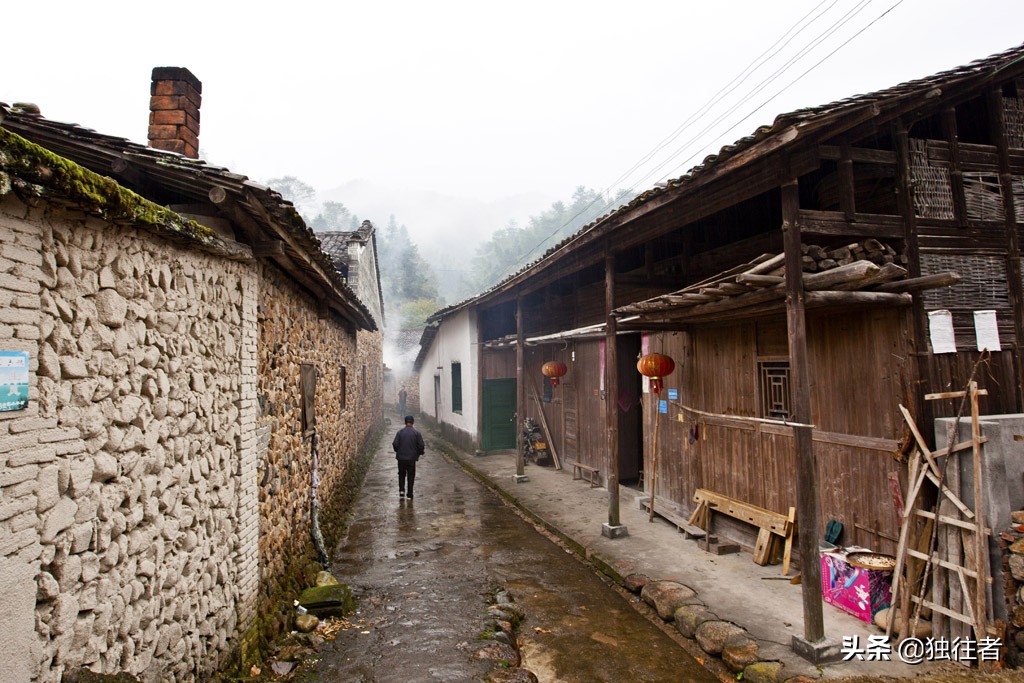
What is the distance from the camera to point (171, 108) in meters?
5.09

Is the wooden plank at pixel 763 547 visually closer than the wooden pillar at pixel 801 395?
No

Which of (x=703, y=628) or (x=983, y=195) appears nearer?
(x=703, y=628)

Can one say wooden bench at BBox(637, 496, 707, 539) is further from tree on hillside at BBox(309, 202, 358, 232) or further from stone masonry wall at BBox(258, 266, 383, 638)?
tree on hillside at BBox(309, 202, 358, 232)

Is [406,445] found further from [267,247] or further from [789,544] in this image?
[789,544]

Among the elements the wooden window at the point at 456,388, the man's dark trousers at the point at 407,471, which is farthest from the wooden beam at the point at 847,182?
the wooden window at the point at 456,388

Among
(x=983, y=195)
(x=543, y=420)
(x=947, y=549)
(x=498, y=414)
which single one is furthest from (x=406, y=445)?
(x=983, y=195)

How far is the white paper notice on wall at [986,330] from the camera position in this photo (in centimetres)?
492

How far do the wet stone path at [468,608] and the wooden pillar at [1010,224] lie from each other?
419cm

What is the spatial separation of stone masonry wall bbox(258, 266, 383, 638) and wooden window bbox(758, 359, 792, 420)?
547cm

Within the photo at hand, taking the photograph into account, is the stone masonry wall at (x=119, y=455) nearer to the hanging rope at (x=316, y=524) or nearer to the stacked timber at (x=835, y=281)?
the hanging rope at (x=316, y=524)

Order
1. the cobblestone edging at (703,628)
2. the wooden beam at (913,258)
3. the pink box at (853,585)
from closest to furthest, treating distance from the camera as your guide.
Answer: the cobblestone edging at (703,628) < the wooden beam at (913,258) < the pink box at (853,585)

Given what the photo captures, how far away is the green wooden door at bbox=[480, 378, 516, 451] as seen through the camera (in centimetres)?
1530

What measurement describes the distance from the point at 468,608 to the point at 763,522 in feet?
11.6

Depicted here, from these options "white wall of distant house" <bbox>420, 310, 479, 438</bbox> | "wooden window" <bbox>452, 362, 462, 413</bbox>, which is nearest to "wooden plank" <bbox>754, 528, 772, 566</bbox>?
"white wall of distant house" <bbox>420, 310, 479, 438</bbox>
